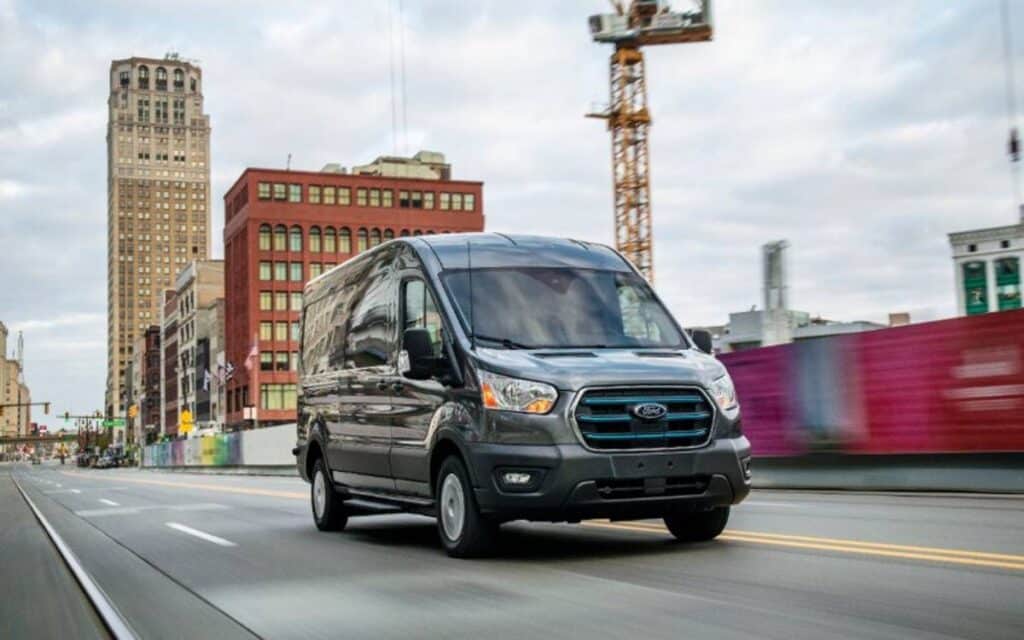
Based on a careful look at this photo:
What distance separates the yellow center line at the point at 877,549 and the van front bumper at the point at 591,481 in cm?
84

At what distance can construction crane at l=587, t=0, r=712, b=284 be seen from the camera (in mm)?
82812

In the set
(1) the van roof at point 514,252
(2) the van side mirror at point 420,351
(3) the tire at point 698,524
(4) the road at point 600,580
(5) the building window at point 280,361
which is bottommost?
(4) the road at point 600,580

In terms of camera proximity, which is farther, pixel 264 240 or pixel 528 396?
pixel 264 240

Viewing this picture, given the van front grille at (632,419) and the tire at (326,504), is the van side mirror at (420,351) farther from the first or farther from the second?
the tire at (326,504)

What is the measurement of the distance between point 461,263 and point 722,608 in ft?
13.7

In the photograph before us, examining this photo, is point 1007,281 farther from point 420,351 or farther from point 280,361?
point 420,351

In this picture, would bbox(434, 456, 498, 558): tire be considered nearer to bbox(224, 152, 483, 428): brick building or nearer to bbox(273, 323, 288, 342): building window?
bbox(224, 152, 483, 428): brick building

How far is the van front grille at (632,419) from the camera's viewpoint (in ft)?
25.8

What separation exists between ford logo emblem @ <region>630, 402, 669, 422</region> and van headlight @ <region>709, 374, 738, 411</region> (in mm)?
506

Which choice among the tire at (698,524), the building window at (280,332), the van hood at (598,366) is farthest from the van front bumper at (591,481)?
the building window at (280,332)

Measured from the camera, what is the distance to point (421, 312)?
945 cm

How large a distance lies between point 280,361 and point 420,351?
105 m

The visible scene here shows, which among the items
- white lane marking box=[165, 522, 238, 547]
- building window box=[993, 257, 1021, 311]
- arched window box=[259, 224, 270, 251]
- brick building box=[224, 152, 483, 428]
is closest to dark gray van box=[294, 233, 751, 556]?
white lane marking box=[165, 522, 238, 547]

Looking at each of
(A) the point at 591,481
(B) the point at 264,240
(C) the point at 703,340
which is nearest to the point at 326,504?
(C) the point at 703,340
